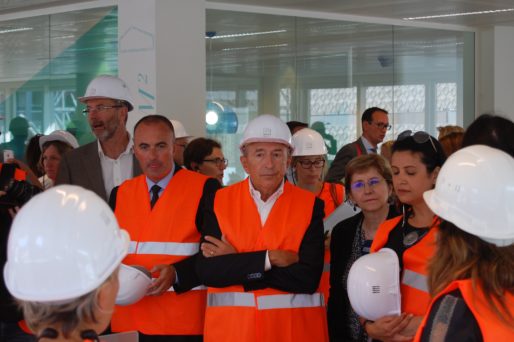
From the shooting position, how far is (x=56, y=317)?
6.60ft

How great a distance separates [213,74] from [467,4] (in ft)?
9.72

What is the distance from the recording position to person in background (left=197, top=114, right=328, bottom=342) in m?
3.63

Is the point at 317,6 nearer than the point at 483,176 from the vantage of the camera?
No

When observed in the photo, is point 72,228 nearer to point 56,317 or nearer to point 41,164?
point 56,317

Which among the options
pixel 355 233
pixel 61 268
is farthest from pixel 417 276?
pixel 61 268

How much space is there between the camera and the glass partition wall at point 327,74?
9250 millimetres

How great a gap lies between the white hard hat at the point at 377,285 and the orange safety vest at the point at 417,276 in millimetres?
71

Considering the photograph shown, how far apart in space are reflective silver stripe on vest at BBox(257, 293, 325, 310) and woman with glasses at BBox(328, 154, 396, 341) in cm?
31

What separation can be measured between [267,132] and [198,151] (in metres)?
1.94

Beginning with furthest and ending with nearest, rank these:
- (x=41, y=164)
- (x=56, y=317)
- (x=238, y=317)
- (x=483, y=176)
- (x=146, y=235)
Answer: (x=41, y=164) → (x=146, y=235) → (x=238, y=317) → (x=483, y=176) → (x=56, y=317)

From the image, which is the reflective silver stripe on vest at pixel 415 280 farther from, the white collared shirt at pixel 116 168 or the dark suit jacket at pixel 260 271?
the white collared shirt at pixel 116 168

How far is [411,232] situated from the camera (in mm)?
3344

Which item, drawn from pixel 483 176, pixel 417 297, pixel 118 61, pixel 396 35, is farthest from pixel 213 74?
pixel 483 176

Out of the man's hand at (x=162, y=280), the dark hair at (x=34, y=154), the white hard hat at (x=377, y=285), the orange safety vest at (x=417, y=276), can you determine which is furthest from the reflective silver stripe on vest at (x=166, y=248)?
the dark hair at (x=34, y=154)
